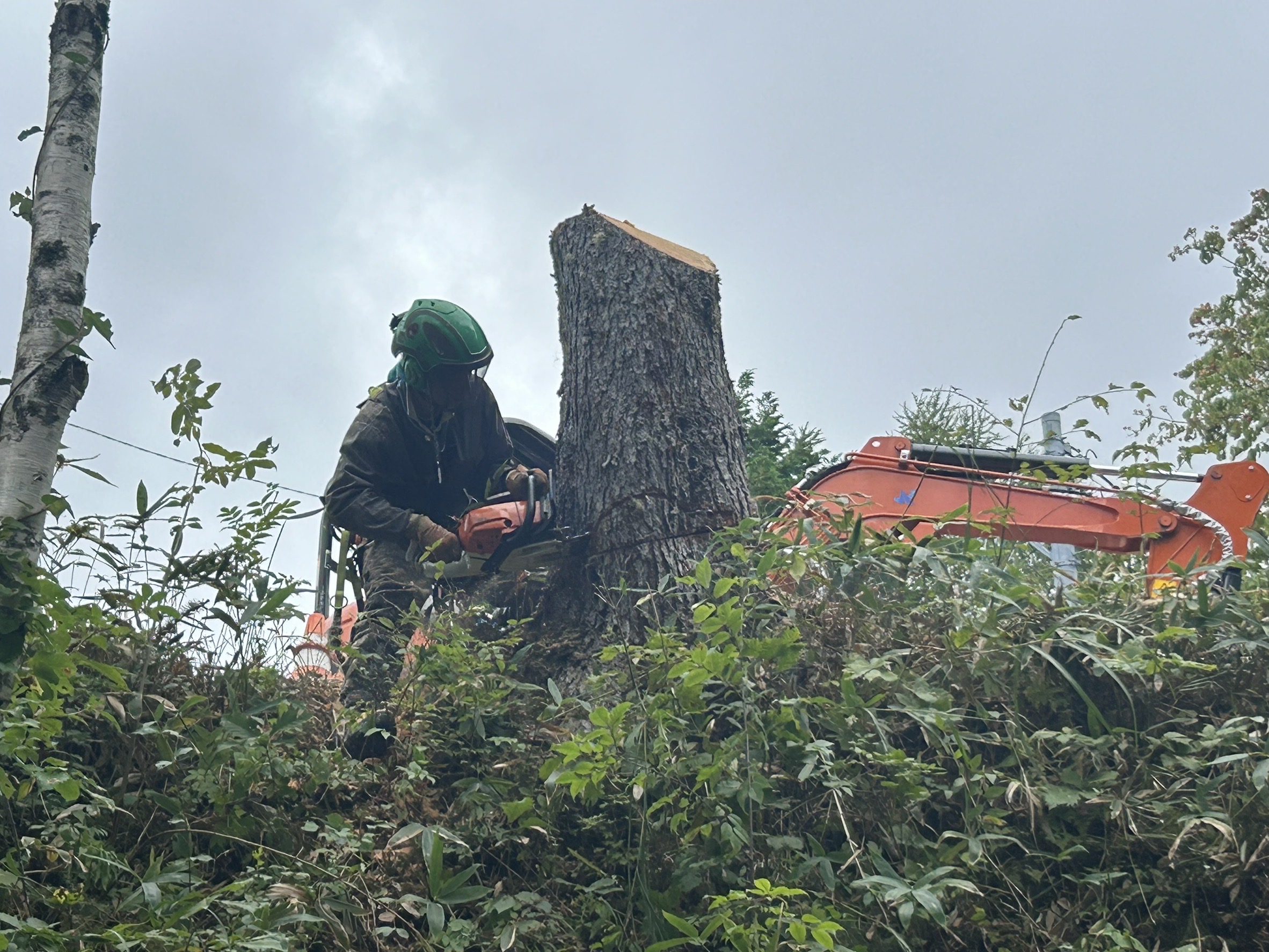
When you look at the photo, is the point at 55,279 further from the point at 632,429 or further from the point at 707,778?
the point at 632,429

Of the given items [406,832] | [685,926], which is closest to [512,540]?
[406,832]

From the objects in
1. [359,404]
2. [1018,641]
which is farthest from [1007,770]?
[359,404]

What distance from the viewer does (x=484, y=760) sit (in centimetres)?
372

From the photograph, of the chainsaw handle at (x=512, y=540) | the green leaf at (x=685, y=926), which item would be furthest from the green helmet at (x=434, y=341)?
the green leaf at (x=685, y=926)

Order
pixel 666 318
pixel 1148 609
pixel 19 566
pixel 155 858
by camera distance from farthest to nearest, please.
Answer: pixel 666 318 < pixel 1148 609 < pixel 155 858 < pixel 19 566

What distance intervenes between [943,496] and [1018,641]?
247cm

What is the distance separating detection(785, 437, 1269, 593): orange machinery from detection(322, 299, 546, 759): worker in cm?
169

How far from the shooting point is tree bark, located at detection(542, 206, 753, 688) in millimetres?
4586

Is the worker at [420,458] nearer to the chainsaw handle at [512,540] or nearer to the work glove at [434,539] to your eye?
the work glove at [434,539]

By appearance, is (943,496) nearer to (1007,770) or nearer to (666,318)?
(666,318)

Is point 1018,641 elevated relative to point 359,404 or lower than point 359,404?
lower

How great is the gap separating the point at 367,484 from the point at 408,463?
10.3 inches

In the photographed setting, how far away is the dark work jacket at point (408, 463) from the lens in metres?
5.34

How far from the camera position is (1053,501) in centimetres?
585
